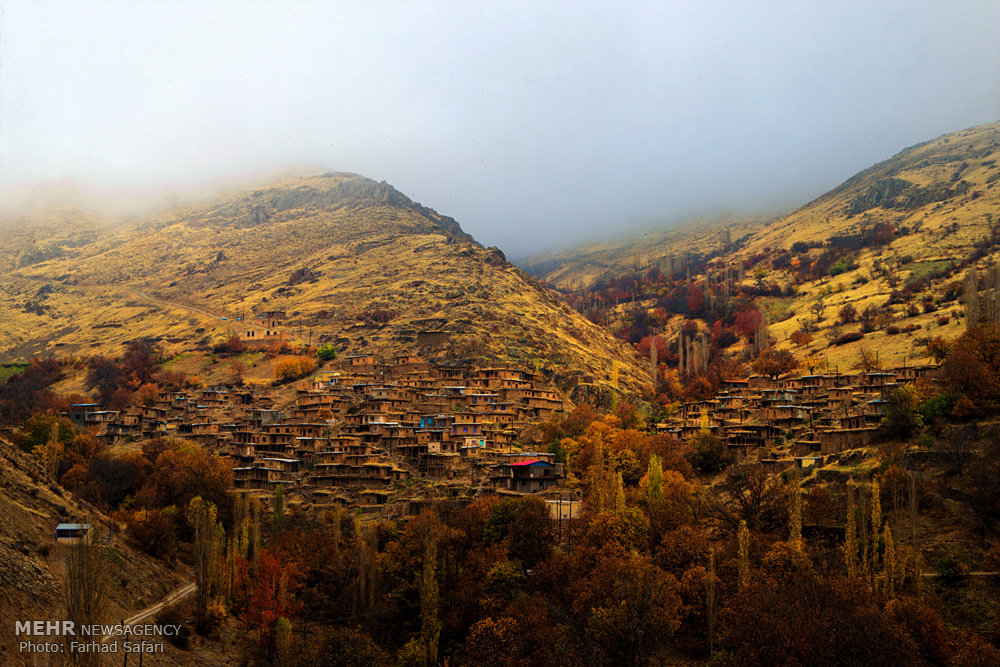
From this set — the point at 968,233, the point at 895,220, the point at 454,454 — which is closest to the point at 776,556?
the point at 454,454

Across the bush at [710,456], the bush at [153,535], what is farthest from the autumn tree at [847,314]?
the bush at [153,535]

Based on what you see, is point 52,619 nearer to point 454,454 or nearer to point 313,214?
point 454,454

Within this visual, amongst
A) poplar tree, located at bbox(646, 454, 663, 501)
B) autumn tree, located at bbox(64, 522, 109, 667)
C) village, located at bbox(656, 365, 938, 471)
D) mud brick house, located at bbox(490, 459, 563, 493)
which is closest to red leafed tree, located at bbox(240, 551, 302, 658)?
autumn tree, located at bbox(64, 522, 109, 667)

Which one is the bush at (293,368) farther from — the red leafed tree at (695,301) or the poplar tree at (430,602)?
the red leafed tree at (695,301)

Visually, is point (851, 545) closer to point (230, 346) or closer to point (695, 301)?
point (230, 346)

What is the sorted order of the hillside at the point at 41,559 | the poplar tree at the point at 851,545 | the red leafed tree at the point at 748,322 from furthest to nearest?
1. the red leafed tree at the point at 748,322
2. the poplar tree at the point at 851,545
3. the hillside at the point at 41,559

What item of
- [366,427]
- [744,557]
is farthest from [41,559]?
[366,427]

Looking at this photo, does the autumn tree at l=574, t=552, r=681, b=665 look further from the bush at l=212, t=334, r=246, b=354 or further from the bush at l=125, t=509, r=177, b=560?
the bush at l=212, t=334, r=246, b=354

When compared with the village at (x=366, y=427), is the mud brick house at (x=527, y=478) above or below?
below

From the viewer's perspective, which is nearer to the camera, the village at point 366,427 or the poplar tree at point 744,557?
the poplar tree at point 744,557
